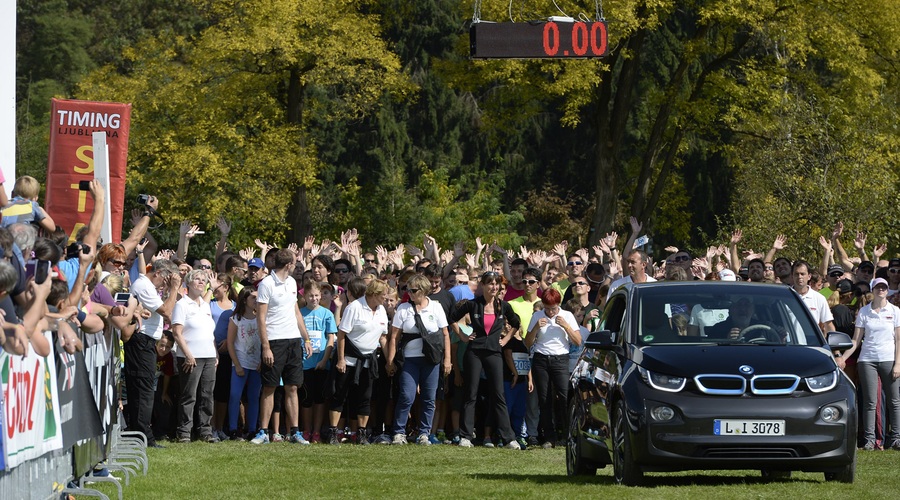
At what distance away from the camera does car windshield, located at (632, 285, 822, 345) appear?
12.3 meters

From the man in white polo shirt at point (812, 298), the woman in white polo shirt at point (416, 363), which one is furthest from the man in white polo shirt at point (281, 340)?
the man in white polo shirt at point (812, 298)

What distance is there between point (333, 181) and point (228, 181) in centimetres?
1983

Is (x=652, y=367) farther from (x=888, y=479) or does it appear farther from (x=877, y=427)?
(x=877, y=427)

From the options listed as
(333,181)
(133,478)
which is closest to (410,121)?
(333,181)

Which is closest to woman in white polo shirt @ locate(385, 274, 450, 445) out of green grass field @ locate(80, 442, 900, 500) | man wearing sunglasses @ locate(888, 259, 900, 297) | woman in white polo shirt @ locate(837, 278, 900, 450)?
green grass field @ locate(80, 442, 900, 500)

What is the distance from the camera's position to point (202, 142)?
39969 mm

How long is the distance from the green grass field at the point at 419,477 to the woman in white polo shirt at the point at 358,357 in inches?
30.5

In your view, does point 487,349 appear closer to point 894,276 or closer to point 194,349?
point 194,349

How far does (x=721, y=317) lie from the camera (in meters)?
12.4

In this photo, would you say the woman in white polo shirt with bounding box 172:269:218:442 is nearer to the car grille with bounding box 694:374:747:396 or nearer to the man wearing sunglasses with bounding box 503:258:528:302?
the man wearing sunglasses with bounding box 503:258:528:302

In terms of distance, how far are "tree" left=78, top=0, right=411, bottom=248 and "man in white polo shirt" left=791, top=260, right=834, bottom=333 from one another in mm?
22634

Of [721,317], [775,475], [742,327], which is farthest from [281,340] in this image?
[742,327]

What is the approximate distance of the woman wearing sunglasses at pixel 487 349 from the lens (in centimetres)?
Result: 1814

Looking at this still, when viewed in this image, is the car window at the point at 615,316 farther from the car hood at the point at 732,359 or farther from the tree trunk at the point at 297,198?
the tree trunk at the point at 297,198
